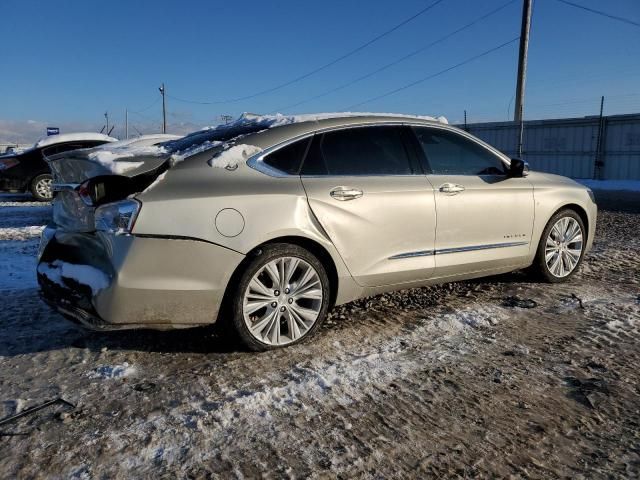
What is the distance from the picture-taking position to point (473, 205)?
4355 millimetres

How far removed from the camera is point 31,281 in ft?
16.8

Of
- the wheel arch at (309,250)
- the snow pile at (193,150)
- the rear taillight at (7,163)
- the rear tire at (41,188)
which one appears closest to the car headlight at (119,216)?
the snow pile at (193,150)

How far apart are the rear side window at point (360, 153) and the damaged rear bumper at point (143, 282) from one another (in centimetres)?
97

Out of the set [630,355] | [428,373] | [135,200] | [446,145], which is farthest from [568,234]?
[135,200]

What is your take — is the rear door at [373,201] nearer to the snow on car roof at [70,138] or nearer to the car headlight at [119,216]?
the car headlight at [119,216]

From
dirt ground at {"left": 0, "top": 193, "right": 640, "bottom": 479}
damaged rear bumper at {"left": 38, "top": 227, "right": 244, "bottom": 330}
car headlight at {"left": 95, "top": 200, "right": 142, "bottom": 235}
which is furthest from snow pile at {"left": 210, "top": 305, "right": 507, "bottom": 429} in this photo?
car headlight at {"left": 95, "top": 200, "right": 142, "bottom": 235}

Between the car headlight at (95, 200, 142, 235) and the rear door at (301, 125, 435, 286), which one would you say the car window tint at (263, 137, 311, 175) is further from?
the car headlight at (95, 200, 142, 235)

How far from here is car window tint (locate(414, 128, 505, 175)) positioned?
4297mm

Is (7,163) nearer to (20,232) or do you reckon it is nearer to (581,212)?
(20,232)

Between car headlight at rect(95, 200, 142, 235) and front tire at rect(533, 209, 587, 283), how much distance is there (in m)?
3.67

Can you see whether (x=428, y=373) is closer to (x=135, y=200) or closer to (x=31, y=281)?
(x=135, y=200)

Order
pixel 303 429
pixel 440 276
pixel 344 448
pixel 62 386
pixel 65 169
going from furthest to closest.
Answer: pixel 440 276
pixel 65 169
pixel 62 386
pixel 303 429
pixel 344 448

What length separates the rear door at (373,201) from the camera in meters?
3.63

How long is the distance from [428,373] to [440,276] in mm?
1263
